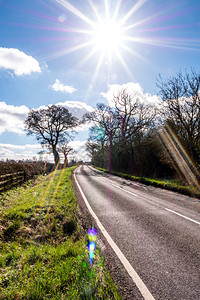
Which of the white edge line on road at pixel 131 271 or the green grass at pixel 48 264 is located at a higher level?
the green grass at pixel 48 264

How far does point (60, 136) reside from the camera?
2956 centimetres

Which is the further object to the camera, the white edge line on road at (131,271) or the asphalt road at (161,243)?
the asphalt road at (161,243)

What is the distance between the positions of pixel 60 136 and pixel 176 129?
20.8 m

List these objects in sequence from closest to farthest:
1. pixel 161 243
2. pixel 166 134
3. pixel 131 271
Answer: pixel 131 271
pixel 161 243
pixel 166 134

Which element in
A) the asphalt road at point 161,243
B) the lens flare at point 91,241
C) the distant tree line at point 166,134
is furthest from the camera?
the distant tree line at point 166,134

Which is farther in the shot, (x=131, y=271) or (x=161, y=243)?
(x=161, y=243)

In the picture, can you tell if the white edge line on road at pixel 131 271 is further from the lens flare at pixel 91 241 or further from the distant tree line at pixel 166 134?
the distant tree line at pixel 166 134

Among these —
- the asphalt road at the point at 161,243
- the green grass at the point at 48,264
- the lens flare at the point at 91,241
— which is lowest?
the asphalt road at the point at 161,243

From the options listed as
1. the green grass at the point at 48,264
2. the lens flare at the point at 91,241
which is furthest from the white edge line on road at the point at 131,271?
the green grass at the point at 48,264

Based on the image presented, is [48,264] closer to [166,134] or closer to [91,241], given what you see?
[91,241]

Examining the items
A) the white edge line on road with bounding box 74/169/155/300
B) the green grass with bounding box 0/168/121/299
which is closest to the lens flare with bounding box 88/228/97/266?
the green grass with bounding box 0/168/121/299

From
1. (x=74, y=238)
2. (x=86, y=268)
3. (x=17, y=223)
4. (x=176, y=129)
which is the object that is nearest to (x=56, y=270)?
(x=86, y=268)

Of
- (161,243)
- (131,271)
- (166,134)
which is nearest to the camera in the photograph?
(131,271)

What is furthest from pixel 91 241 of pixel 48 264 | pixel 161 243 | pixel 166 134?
pixel 166 134
